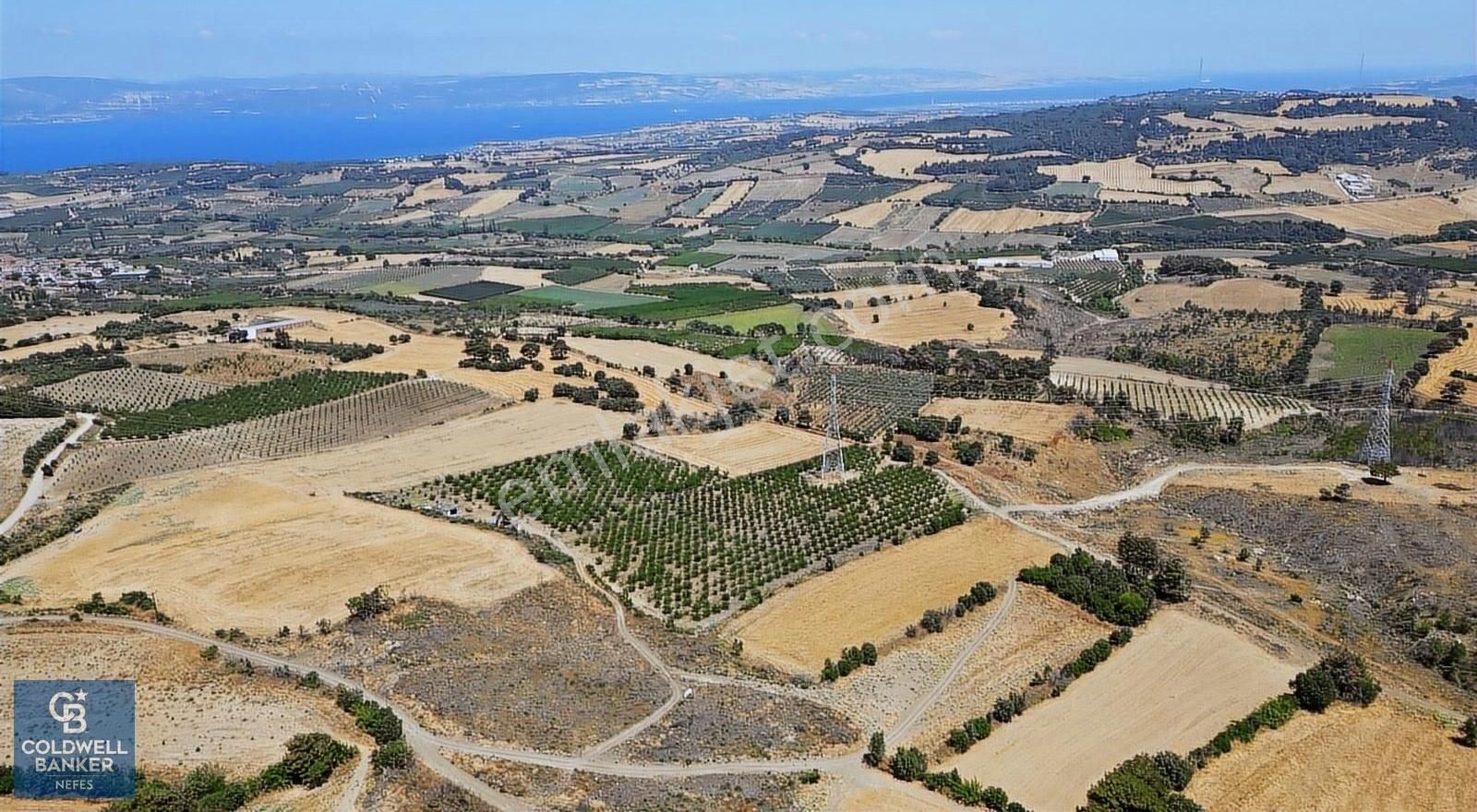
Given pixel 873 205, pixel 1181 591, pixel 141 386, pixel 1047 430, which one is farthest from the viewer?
pixel 873 205

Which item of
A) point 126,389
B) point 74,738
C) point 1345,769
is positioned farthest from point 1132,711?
point 126,389

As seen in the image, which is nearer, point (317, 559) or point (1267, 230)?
point (317, 559)

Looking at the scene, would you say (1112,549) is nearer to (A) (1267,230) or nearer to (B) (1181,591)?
(B) (1181,591)

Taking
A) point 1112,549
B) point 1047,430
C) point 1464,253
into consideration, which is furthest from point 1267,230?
point 1112,549

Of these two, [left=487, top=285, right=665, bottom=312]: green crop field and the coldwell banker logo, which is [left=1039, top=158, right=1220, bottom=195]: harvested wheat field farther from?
the coldwell banker logo

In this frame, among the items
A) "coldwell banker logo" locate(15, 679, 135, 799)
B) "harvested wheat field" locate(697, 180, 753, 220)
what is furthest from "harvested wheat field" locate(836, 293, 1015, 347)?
"harvested wheat field" locate(697, 180, 753, 220)

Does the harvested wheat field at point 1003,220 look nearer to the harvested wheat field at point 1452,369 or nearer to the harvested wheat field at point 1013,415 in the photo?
the harvested wheat field at point 1452,369

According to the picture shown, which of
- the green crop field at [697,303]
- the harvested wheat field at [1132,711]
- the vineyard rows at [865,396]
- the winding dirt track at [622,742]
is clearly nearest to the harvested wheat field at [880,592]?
the winding dirt track at [622,742]
